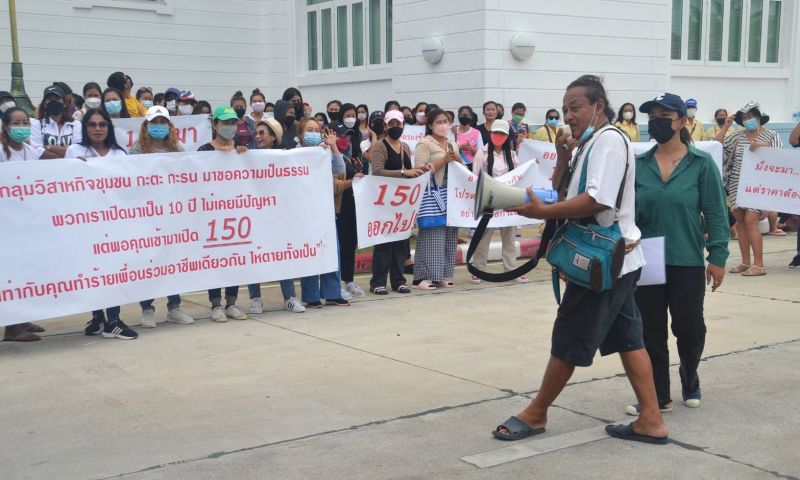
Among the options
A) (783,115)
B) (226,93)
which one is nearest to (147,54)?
(226,93)

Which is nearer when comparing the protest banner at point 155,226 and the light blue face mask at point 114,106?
the protest banner at point 155,226

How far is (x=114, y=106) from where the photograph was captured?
11625 millimetres

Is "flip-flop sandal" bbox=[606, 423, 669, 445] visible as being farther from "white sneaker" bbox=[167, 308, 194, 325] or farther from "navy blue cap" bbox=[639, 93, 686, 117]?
"white sneaker" bbox=[167, 308, 194, 325]

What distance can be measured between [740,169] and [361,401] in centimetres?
758

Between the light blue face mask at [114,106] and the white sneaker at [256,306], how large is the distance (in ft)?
13.3

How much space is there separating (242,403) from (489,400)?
59.6 inches

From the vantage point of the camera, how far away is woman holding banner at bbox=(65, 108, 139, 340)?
772cm

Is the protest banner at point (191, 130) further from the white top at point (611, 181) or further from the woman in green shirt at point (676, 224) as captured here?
the white top at point (611, 181)

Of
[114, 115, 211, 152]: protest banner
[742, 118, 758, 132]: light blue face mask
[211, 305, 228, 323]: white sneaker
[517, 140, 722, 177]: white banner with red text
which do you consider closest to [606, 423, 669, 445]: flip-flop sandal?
[211, 305, 228, 323]: white sneaker

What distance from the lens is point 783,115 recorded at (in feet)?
72.0

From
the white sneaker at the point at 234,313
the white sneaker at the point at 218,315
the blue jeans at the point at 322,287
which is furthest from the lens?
the blue jeans at the point at 322,287

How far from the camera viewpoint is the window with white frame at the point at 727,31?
20531mm

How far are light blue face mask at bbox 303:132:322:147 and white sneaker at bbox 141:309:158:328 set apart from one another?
2128 mm

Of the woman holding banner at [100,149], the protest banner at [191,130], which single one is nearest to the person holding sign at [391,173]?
the woman holding banner at [100,149]
